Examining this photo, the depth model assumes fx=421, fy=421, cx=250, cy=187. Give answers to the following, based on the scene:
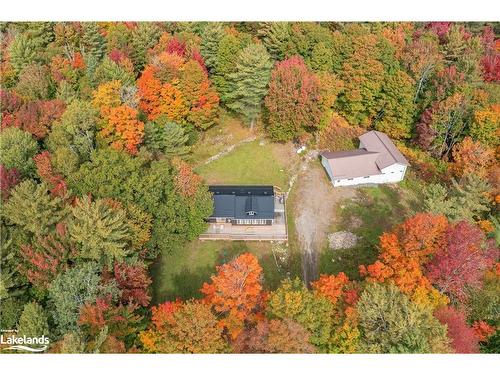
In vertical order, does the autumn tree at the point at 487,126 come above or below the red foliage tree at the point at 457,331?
above

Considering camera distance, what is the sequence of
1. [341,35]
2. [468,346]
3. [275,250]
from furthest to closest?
[341,35], [275,250], [468,346]

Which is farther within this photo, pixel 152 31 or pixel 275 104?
pixel 152 31

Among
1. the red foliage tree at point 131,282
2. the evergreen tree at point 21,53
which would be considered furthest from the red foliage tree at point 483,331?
the evergreen tree at point 21,53

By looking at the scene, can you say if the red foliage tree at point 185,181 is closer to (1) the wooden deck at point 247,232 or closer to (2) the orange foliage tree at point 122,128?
(1) the wooden deck at point 247,232

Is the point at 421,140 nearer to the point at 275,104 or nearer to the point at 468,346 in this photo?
the point at 275,104

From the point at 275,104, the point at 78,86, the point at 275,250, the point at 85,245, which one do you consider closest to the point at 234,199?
the point at 275,250

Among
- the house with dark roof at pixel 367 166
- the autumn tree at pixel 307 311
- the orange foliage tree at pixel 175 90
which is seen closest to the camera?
the autumn tree at pixel 307 311
